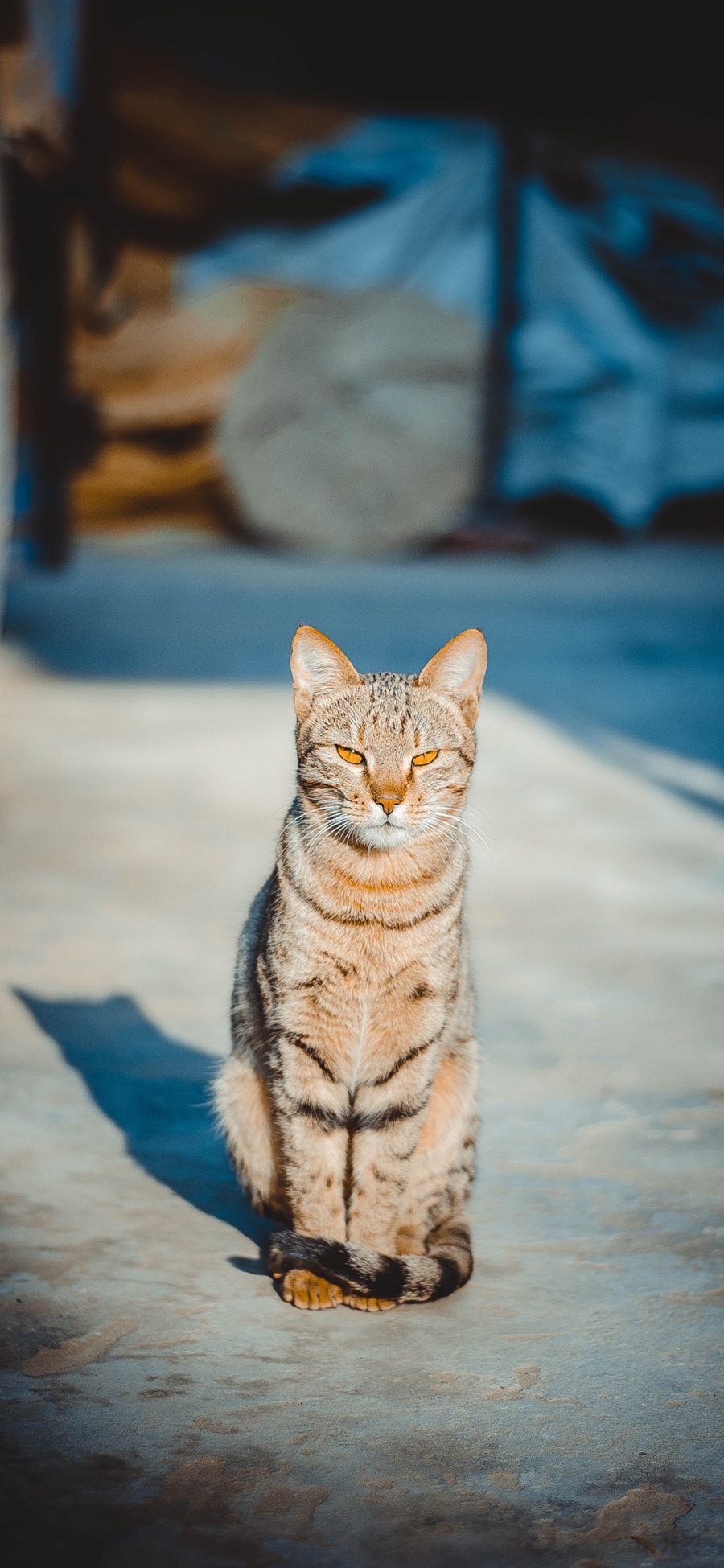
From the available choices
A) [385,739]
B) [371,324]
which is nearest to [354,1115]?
[385,739]

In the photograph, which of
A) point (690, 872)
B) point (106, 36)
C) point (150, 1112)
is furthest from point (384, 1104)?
point (106, 36)

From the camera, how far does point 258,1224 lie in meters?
2.44

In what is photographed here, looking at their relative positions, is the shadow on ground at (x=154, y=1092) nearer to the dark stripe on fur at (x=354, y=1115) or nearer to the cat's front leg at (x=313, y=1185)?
the cat's front leg at (x=313, y=1185)

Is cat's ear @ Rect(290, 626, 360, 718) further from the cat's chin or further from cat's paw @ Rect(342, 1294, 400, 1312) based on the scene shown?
cat's paw @ Rect(342, 1294, 400, 1312)

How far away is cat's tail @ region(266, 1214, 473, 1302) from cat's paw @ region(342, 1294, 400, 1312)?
0.4 inches

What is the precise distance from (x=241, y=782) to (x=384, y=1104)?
Result: 2899 millimetres

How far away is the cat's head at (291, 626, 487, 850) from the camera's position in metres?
2.21

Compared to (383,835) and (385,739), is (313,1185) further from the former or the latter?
(385,739)

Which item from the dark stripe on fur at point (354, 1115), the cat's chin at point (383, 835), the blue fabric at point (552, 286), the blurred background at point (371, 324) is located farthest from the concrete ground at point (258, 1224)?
the blue fabric at point (552, 286)

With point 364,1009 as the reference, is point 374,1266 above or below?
below

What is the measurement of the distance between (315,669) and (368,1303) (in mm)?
1030

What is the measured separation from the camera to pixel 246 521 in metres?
9.27

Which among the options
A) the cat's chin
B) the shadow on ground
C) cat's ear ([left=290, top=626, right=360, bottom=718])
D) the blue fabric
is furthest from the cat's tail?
the blue fabric

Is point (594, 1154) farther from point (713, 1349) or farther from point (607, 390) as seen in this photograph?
point (607, 390)
